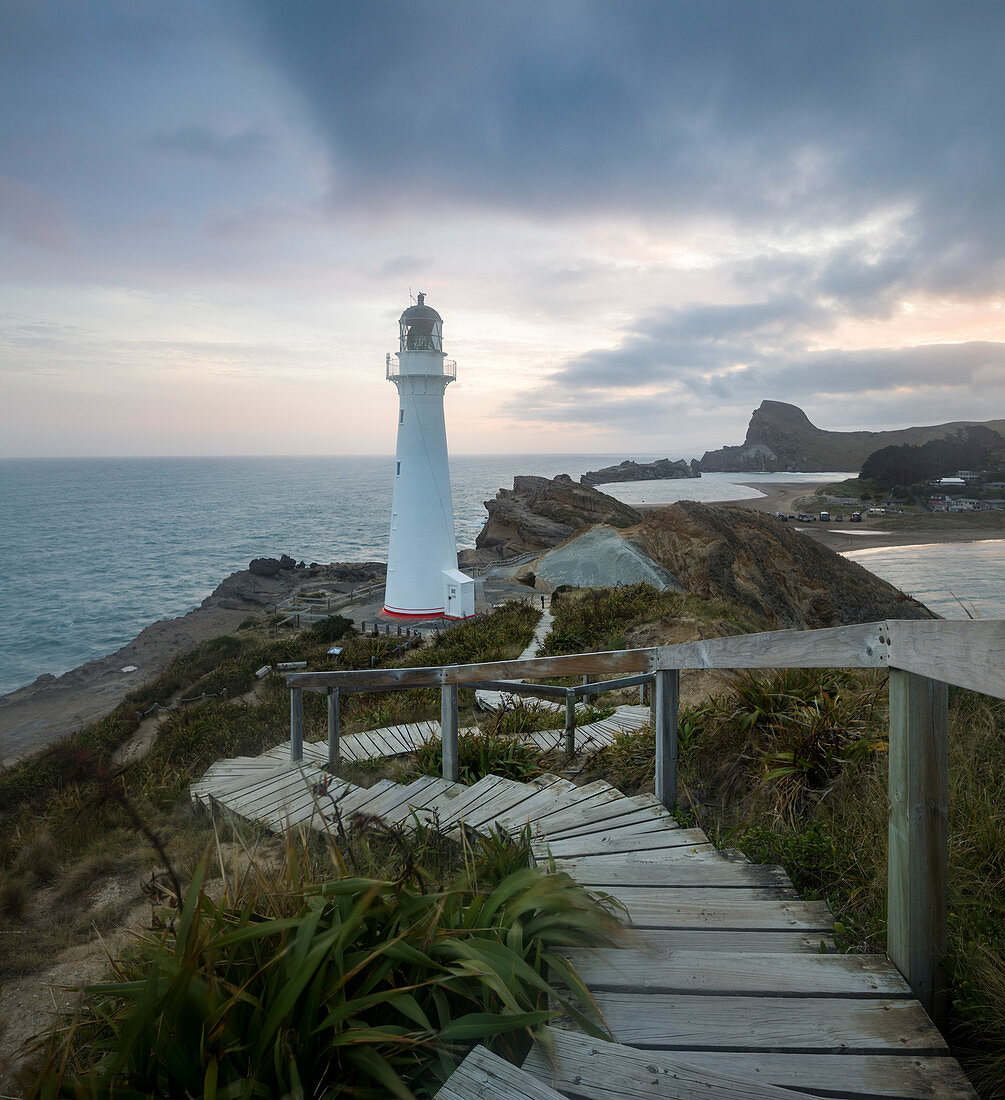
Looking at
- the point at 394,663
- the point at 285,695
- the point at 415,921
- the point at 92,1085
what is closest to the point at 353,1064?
the point at 415,921

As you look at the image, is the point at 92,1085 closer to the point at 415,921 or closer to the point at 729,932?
the point at 415,921

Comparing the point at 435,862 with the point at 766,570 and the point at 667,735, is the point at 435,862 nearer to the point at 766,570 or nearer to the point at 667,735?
the point at 667,735

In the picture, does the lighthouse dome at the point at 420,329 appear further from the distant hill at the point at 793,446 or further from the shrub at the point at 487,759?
the distant hill at the point at 793,446

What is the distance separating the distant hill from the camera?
13088cm

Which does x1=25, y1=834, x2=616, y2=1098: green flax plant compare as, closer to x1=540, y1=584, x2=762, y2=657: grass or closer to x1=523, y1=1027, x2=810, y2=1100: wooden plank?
x1=523, y1=1027, x2=810, y2=1100: wooden plank

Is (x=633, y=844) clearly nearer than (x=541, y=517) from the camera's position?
Yes

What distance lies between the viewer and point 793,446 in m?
158

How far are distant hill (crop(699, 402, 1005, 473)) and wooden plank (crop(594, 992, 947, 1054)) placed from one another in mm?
122667

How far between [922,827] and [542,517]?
4636 cm

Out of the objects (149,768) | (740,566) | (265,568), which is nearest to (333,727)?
(149,768)

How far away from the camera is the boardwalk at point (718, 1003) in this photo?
5.52ft

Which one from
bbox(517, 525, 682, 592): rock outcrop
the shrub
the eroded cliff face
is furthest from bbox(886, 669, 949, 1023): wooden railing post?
bbox(517, 525, 682, 592): rock outcrop

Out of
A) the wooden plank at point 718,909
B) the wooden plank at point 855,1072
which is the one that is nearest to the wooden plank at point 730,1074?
the wooden plank at point 855,1072

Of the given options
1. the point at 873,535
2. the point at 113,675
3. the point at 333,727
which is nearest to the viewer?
the point at 333,727
